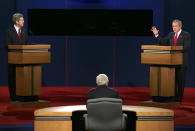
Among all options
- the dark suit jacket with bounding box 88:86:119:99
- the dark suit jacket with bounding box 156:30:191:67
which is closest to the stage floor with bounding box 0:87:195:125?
the dark suit jacket with bounding box 156:30:191:67

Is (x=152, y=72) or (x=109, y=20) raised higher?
(x=109, y=20)

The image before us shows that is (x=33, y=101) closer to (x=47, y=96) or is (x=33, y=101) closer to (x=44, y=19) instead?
(x=47, y=96)

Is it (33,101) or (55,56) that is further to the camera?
(55,56)

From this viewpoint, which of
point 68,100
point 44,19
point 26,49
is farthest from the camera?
point 44,19

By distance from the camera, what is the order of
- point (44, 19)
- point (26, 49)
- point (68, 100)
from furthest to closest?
point (44, 19) < point (68, 100) < point (26, 49)

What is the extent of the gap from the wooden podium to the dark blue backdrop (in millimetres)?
2582

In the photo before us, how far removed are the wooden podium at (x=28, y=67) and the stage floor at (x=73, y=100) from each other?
0.28 m

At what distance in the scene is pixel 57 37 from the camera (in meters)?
11.1

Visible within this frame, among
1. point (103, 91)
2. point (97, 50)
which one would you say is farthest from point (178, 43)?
point (103, 91)

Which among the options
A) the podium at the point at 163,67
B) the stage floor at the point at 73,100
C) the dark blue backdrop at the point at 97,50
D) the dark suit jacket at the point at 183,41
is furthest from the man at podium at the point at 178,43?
the dark blue backdrop at the point at 97,50

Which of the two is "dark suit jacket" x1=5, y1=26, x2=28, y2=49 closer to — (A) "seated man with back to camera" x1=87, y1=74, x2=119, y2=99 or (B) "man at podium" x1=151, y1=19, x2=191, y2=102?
(B) "man at podium" x1=151, y1=19, x2=191, y2=102

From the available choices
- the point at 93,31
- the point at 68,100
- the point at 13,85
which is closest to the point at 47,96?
the point at 68,100

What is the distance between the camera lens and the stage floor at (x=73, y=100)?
7.39 m

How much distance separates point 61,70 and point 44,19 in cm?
111
